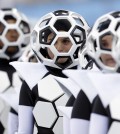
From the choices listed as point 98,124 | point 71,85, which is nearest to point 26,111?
point 71,85

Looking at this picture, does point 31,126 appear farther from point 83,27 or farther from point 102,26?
point 102,26

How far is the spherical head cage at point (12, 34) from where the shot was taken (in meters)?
4.85

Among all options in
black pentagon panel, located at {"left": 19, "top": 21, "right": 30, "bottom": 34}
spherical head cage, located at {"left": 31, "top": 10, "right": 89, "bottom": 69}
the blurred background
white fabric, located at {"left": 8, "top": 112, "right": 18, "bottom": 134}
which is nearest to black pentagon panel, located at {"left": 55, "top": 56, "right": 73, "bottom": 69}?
spherical head cage, located at {"left": 31, "top": 10, "right": 89, "bottom": 69}

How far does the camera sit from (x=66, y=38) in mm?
3932

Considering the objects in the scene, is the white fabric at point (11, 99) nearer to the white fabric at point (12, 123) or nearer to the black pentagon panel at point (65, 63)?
the white fabric at point (12, 123)

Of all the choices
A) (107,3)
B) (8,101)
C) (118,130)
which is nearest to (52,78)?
(8,101)

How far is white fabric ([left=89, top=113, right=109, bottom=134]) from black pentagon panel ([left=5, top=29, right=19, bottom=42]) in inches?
79.4

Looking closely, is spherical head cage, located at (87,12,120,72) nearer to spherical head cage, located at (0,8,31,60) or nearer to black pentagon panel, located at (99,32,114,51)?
black pentagon panel, located at (99,32,114,51)

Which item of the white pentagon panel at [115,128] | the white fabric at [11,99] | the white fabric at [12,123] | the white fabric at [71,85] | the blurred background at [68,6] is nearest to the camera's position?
the white pentagon panel at [115,128]

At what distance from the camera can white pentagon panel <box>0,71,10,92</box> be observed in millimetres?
4895

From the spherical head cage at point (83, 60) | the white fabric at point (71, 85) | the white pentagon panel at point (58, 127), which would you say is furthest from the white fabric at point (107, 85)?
the white pentagon panel at point (58, 127)

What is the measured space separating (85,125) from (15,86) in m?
1.88

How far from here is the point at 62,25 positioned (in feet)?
13.0

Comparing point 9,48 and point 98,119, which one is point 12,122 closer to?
point 9,48
